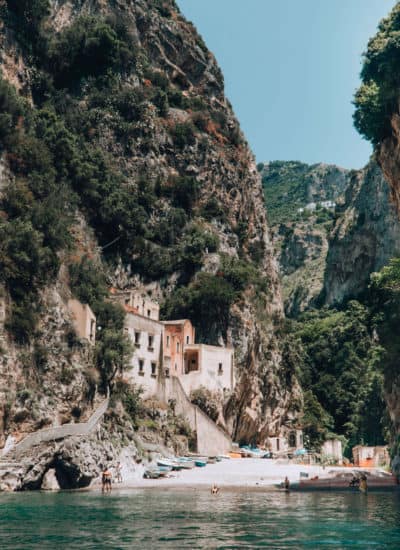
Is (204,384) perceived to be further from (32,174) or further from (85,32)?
(85,32)

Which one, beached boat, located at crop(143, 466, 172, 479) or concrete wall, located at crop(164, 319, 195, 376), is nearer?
beached boat, located at crop(143, 466, 172, 479)

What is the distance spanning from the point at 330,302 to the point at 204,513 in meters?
107

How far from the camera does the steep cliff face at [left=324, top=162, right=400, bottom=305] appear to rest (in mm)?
120938

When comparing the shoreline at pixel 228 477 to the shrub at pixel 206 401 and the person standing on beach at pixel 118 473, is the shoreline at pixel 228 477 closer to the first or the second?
the person standing on beach at pixel 118 473

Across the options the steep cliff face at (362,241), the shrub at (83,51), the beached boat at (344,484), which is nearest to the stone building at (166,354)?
the beached boat at (344,484)

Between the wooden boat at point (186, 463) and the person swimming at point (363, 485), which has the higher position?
the wooden boat at point (186, 463)

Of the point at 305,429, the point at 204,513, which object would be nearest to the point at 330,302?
the point at 305,429

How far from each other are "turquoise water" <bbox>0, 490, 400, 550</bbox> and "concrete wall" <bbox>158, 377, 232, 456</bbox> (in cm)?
2255

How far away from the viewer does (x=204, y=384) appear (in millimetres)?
70000

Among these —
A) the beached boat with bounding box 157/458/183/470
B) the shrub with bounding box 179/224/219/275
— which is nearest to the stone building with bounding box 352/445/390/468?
the beached boat with bounding box 157/458/183/470

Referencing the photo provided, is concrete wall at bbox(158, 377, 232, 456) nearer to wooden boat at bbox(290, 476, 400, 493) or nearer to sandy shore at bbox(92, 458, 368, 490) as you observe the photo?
sandy shore at bbox(92, 458, 368, 490)

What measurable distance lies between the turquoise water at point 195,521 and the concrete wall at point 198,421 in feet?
74.0

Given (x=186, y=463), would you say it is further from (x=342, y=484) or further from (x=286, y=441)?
(x=286, y=441)

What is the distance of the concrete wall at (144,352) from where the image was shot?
209 feet
